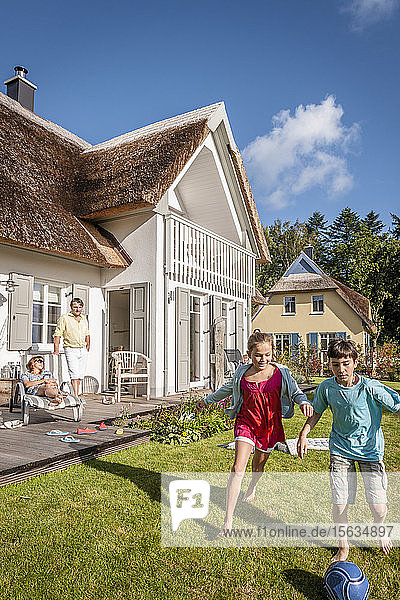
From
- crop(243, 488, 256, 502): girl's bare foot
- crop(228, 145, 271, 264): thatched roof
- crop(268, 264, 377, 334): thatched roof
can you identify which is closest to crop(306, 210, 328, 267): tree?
crop(268, 264, 377, 334): thatched roof

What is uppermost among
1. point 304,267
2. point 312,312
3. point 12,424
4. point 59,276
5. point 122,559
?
point 304,267

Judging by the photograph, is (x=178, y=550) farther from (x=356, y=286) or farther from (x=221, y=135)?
(x=356, y=286)

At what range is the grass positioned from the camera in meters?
2.73

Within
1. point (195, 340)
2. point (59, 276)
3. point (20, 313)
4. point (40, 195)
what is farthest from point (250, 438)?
point (195, 340)

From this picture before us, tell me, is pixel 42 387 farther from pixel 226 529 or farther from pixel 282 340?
pixel 282 340

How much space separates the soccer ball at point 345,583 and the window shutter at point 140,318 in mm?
7419

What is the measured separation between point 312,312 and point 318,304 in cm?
59

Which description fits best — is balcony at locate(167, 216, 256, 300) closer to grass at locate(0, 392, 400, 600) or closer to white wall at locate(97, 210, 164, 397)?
white wall at locate(97, 210, 164, 397)

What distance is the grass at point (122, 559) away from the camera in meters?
2.73

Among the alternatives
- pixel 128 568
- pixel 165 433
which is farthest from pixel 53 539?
pixel 165 433

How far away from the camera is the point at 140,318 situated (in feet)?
32.8

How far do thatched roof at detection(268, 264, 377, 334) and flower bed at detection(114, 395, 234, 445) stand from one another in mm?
20522

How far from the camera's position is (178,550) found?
3.23 m

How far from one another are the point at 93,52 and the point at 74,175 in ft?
9.79
